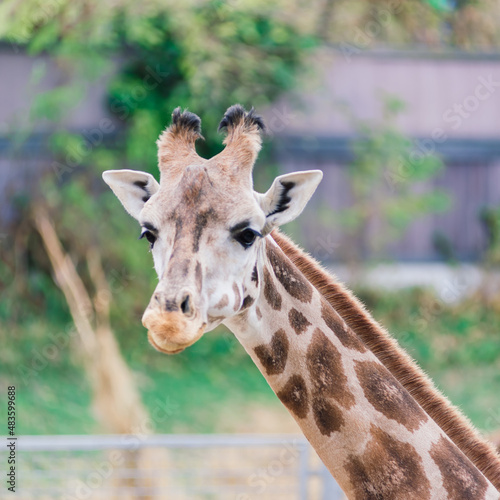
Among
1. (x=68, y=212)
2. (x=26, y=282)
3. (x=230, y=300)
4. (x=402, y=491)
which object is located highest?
(x=230, y=300)

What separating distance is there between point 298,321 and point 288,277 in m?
0.18

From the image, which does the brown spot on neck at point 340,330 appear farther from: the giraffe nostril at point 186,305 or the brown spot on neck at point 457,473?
the giraffe nostril at point 186,305

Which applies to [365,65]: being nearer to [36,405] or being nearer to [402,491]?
[36,405]

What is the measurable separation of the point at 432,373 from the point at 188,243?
690cm

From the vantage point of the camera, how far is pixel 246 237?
232 centimetres

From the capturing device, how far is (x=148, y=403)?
7660mm

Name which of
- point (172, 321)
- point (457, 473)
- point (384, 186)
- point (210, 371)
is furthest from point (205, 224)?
point (384, 186)

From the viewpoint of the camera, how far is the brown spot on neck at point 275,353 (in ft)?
8.05

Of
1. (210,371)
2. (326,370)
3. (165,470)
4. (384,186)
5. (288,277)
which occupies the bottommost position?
(210,371)

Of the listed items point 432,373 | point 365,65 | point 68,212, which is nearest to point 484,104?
point 365,65

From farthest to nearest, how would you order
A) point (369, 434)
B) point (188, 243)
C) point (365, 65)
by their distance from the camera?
point (365, 65) < point (369, 434) < point (188, 243)

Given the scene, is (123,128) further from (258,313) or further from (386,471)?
(386,471)

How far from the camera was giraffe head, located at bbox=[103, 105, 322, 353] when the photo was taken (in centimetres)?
208

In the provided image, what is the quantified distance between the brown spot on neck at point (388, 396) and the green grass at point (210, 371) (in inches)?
203
